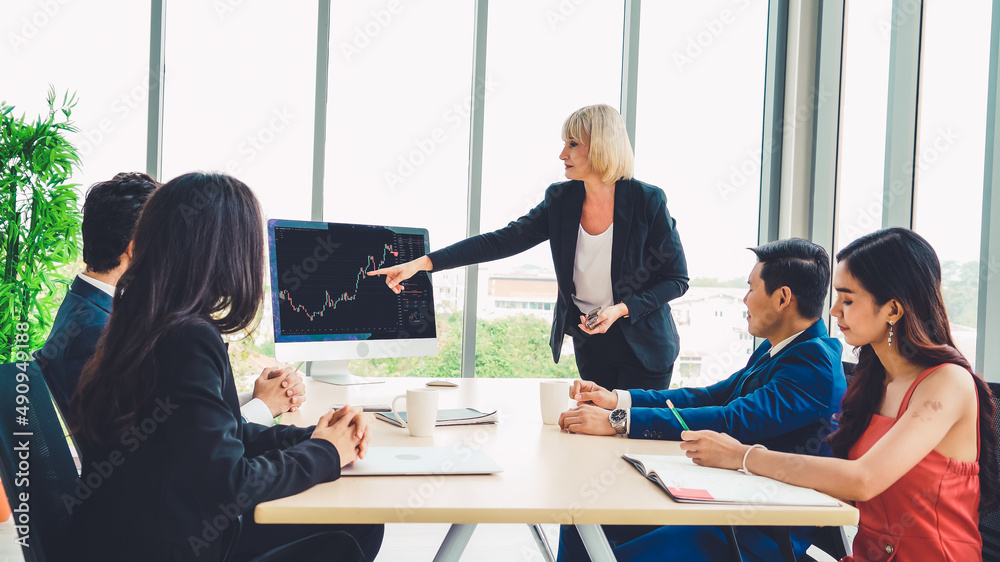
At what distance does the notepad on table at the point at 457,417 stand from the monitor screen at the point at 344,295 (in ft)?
1.58

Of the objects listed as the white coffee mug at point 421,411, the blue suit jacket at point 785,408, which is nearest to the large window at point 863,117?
the blue suit jacket at point 785,408

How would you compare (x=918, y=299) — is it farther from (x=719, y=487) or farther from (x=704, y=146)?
(x=704, y=146)

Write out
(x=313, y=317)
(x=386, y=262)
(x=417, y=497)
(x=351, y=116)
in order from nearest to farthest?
1. (x=417, y=497)
2. (x=313, y=317)
3. (x=386, y=262)
4. (x=351, y=116)

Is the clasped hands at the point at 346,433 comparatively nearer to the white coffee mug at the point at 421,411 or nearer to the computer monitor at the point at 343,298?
the white coffee mug at the point at 421,411

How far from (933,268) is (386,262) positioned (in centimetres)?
150

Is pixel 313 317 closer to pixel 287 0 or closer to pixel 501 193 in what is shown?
pixel 501 193

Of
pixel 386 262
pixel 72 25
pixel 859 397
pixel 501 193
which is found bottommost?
pixel 859 397

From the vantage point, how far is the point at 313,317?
2004 mm

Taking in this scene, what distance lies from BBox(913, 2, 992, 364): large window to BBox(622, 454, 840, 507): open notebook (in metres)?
1.78

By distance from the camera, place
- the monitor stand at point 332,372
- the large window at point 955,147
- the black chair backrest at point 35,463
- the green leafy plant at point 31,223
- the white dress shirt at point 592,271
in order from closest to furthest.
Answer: the black chair backrest at point 35,463, the monitor stand at point 332,372, the white dress shirt at point 592,271, the large window at point 955,147, the green leafy plant at point 31,223

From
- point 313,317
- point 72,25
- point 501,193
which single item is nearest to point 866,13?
point 501,193

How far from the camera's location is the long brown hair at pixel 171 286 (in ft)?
3.37

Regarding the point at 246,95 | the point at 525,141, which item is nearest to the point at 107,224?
the point at 246,95

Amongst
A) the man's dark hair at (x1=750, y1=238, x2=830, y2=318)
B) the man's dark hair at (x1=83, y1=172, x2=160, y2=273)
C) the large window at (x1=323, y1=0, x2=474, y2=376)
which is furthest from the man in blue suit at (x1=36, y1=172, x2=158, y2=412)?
the large window at (x1=323, y1=0, x2=474, y2=376)
